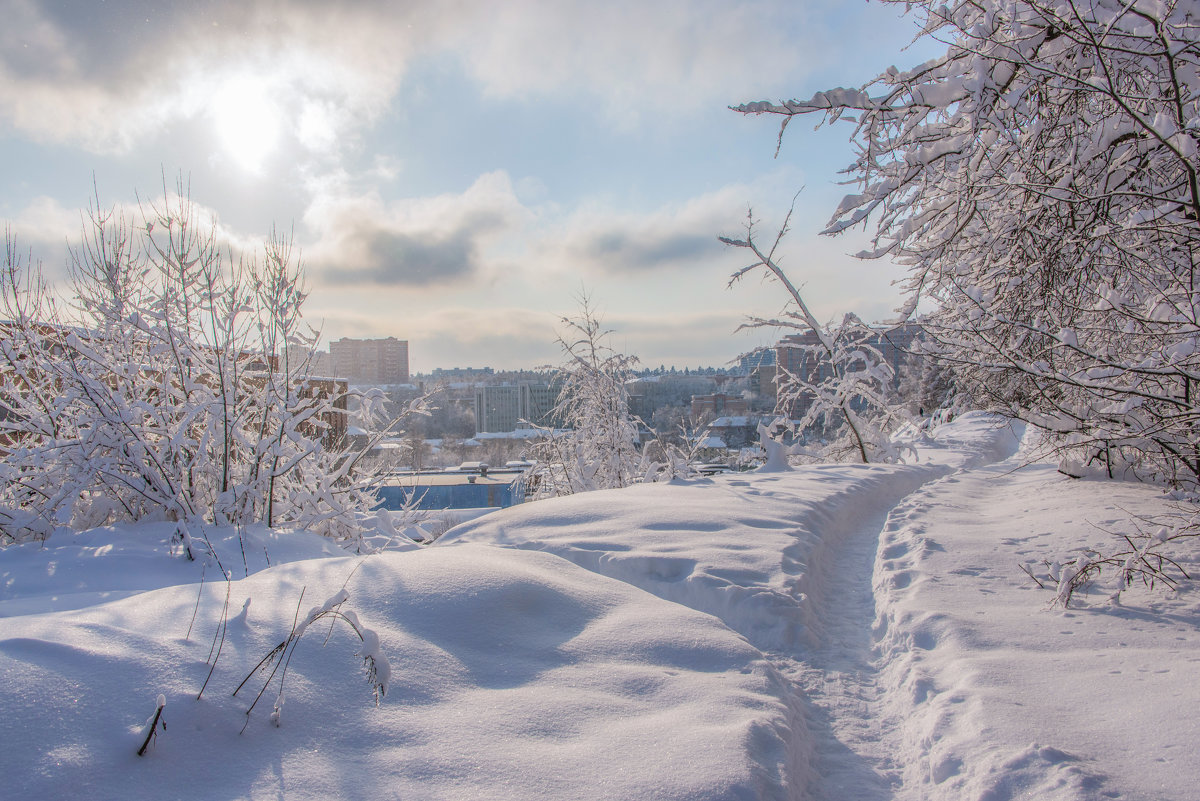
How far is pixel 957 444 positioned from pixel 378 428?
1576 cm

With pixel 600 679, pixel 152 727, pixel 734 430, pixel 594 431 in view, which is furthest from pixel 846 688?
pixel 734 430

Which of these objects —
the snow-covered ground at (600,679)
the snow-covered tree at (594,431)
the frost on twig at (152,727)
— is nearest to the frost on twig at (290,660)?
the snow-covered ground at (600,679)

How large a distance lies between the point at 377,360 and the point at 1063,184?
34804mm

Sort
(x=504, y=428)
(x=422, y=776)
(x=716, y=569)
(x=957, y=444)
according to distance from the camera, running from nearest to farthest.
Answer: (x=422, y=776) < (x=716, y=569) < (x=957, y=444) < (x=504, y=428)

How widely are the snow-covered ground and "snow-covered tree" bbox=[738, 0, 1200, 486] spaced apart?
1.36m

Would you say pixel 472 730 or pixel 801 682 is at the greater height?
pixel 472 730

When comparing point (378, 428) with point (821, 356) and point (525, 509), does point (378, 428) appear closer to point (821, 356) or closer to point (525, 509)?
point (525, 509)

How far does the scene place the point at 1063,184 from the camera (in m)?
3.50

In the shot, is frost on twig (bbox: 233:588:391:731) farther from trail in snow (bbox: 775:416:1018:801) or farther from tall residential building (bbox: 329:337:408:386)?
tall residential building (bbox: 329:337:408:386)

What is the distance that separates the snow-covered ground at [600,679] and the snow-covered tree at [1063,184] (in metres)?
1.36

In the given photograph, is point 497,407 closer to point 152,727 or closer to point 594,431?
point 594,431

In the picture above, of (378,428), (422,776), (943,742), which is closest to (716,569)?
(943,742)

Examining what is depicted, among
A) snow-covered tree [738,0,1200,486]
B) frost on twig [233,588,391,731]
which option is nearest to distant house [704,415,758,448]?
snow-covered tree [738,0,1200,486]

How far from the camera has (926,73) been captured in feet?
11.8
